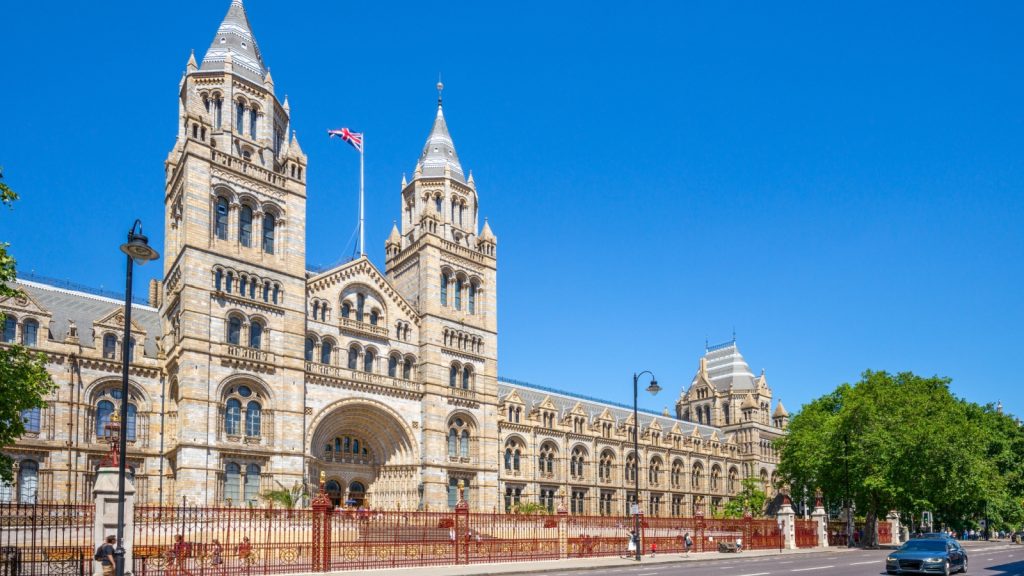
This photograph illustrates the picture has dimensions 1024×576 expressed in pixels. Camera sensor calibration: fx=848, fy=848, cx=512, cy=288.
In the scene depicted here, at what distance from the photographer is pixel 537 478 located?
65500mm

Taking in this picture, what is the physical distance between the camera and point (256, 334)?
149 feet

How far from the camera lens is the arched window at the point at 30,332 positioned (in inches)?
1602

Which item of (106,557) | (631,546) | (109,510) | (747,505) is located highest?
(109,510)

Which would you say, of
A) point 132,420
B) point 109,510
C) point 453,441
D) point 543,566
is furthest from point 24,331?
point 543,566

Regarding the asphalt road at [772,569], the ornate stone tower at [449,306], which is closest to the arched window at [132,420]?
the ornate stone tower at [449,306]

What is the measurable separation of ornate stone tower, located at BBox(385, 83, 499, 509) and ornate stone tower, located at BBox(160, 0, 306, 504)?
903 centimetres

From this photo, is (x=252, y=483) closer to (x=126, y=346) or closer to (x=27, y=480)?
(x=27, y=480)

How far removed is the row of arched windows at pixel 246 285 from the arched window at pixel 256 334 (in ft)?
4.72

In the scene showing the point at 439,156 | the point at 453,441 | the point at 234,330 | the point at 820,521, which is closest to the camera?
the point at 234,330

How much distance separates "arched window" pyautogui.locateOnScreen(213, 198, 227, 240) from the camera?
44781 mm

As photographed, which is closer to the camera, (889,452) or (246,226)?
(246,226)

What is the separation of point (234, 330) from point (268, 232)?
6.25 metres

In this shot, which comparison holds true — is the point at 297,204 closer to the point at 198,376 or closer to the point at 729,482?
the point at 198,376

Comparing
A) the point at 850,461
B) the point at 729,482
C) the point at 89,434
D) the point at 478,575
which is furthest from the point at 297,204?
the point at 729,482
